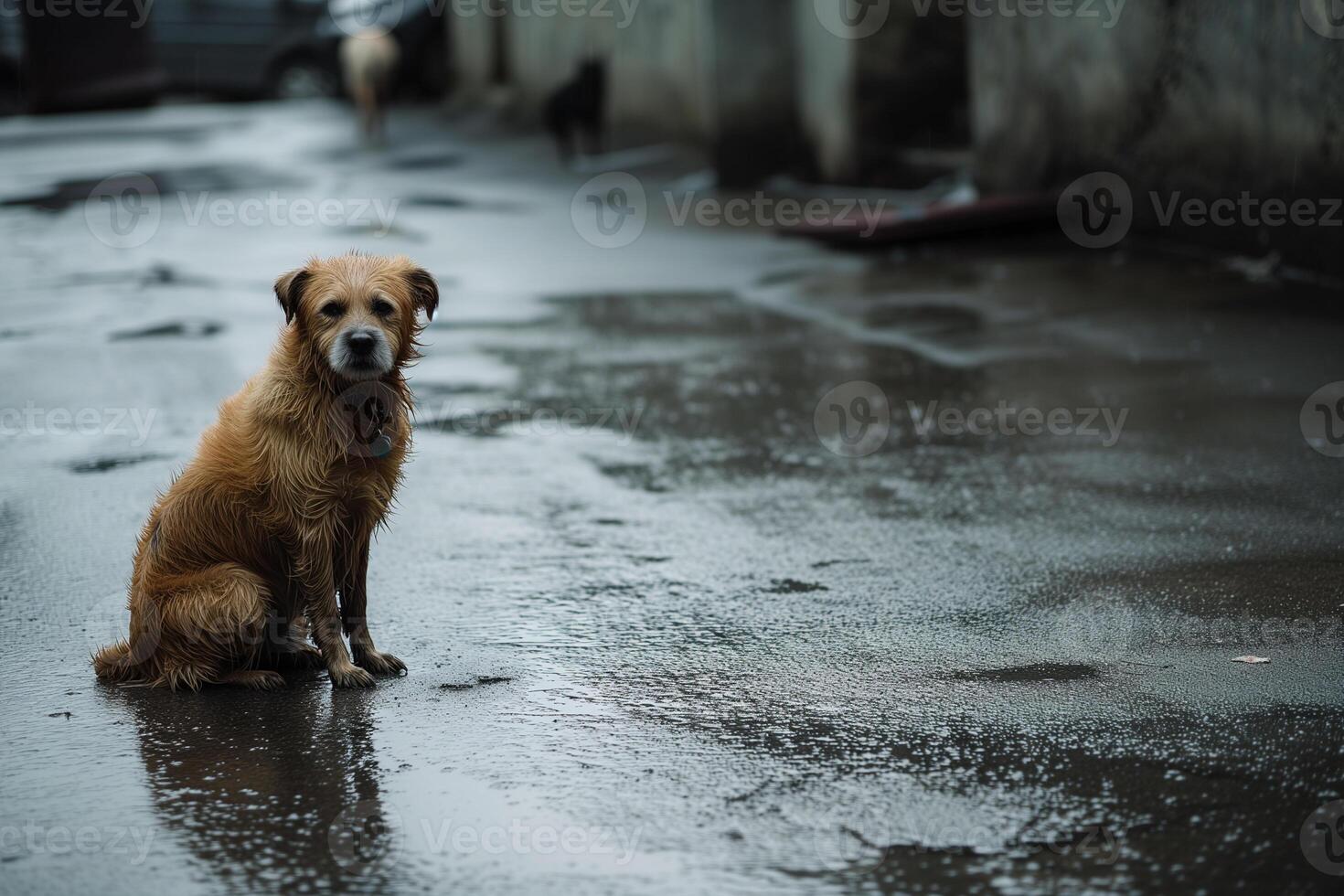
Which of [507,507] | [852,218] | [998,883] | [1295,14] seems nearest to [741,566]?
[507,507]

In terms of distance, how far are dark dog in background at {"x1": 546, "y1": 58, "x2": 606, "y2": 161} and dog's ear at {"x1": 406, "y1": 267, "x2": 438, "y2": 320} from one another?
14.7m

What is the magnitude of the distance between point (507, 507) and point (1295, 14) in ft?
20.4

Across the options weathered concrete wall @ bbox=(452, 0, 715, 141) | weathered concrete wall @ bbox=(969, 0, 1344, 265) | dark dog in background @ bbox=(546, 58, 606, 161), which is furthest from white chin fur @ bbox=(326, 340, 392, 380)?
dark dog in background @ bbox=(546, 58, 606, 161)

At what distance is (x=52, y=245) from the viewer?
12922 mm

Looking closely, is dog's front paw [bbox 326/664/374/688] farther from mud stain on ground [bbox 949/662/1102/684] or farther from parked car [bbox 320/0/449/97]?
parked car [bbox 320/0/449/97]

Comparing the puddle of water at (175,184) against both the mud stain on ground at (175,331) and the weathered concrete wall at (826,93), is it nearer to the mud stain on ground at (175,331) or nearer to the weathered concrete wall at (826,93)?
the weathered concrete wall at (826,93)

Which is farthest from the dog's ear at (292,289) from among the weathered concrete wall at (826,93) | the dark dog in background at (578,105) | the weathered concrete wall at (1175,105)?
the dark dog in background at (578,105)

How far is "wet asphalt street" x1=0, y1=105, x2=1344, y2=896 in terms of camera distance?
3.26m

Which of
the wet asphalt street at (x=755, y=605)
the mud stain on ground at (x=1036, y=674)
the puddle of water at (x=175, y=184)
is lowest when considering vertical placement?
the mud stain on ground at (x=1036, y=674)

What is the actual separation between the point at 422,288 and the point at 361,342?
35cm

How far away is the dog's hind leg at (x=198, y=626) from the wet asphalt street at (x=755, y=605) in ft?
0.29

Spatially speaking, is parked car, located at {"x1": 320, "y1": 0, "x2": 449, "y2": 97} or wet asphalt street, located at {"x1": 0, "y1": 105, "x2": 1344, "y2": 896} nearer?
wet asphalt street, located at {"x1": 0, "y1": 105, "x2": 1344, "y2": 896}

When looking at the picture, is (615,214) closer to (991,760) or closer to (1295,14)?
(1295,14)

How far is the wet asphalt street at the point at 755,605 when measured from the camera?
326cm
